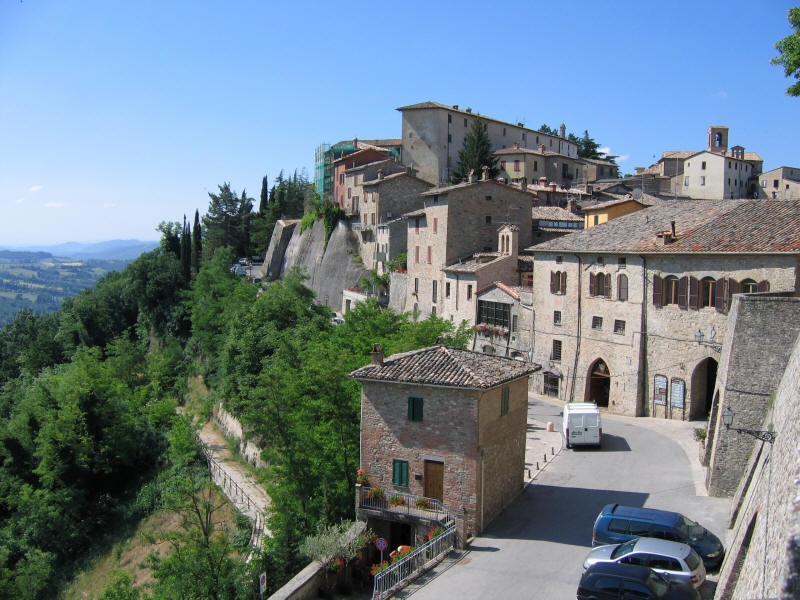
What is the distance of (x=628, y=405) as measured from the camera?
34.9 metres

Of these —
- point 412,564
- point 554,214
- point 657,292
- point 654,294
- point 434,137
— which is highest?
point 434,137

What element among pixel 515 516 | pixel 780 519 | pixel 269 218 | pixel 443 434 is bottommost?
pixel 515 516

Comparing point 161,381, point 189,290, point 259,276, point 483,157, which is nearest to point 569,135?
point 483,157

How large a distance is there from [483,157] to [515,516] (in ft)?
155

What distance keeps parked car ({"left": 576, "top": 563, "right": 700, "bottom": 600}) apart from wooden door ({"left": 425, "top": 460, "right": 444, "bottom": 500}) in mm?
6354

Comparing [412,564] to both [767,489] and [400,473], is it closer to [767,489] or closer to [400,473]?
[400,473]

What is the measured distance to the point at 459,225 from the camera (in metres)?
47.6

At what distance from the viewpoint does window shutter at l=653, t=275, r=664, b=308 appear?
33.4m

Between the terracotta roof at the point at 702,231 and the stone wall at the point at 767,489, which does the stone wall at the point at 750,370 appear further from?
the terracotta roof at the point at 702,231

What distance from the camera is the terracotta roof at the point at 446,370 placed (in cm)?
2117

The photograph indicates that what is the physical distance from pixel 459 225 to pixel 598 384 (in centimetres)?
1531

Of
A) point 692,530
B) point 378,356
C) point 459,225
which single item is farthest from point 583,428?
point 459,225

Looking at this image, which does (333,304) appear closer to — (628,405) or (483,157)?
(483,157)

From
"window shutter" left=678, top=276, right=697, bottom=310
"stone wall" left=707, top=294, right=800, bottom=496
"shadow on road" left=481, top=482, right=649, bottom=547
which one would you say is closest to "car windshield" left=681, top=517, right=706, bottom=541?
"shadow on road" left=481, top=482, right=649, bottom=547
